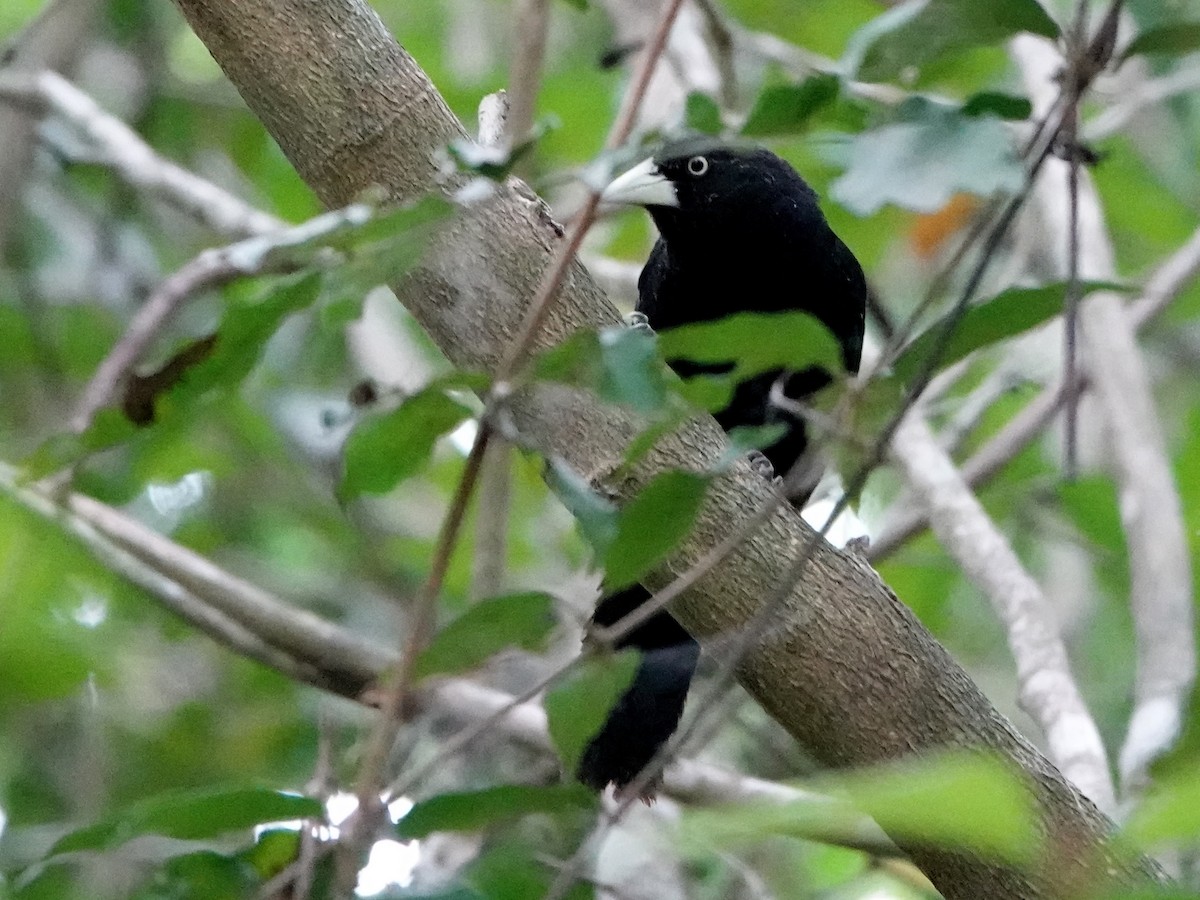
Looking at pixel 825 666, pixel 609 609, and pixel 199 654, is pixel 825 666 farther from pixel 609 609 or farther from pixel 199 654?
pixel 199 654

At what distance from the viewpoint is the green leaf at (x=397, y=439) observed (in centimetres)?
128

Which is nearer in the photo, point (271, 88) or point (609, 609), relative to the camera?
point (271, 88)

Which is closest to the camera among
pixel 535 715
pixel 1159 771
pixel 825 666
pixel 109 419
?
pixel 109 419

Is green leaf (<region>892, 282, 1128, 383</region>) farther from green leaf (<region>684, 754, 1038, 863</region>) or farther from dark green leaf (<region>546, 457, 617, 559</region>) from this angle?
green leaf (<region>684, 754, 1038, 863</region>)

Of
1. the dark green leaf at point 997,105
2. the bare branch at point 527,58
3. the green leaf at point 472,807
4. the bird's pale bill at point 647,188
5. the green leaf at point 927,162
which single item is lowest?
the green leaf at point 472,807

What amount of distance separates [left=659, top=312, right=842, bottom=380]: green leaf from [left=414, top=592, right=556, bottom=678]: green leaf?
363mm

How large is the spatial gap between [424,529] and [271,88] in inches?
110

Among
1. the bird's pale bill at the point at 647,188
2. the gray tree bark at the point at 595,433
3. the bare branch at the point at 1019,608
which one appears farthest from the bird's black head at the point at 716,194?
the gray tree bark at the point at 595,433

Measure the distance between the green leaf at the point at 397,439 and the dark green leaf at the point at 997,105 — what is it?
29.3 inches

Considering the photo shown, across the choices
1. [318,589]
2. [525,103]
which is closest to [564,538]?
[318,589]

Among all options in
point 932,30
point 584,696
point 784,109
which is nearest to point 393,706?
point 584,696

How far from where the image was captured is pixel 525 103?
315 centimetres

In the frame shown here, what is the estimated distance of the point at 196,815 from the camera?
1449 millimetres

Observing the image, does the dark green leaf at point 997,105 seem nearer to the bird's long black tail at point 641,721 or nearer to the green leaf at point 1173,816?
the bird's long black tail at point 641,721
